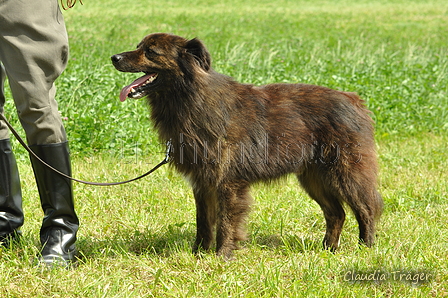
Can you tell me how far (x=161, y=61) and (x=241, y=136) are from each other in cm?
79

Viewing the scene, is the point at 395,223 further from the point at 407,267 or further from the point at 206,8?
the point at 206,8

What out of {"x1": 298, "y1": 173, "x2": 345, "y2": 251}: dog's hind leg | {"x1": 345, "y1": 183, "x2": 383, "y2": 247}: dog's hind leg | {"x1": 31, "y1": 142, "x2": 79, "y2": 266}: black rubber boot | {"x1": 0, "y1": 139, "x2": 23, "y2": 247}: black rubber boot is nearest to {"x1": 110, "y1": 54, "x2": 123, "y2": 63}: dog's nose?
{"x1": 31, "y1": 142, "x2": 79, "y2": 266}: black rubber boot

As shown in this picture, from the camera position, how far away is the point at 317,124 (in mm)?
3773

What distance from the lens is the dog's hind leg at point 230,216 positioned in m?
3.61

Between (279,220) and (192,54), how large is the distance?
67.3 inches

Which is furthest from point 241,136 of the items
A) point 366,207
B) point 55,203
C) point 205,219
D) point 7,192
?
point 7,192

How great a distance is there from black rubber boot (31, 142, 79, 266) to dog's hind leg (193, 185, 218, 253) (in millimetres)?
941

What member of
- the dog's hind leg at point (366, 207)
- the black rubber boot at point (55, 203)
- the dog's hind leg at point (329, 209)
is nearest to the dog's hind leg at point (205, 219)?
the dog's hind leg at point (329, 209)

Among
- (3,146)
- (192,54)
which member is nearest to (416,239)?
(192,54)

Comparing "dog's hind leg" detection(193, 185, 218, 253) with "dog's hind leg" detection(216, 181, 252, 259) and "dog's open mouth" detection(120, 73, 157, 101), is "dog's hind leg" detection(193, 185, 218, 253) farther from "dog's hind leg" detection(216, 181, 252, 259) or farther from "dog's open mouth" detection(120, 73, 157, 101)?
"dog's open mouth" detection(120, 73, 157, 101)

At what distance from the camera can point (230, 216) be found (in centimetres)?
362

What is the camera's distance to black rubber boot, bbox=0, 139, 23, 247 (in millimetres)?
3424

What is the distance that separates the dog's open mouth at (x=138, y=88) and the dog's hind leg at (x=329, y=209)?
58.6 inches

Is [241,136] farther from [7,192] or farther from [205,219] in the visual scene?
[7,192]
